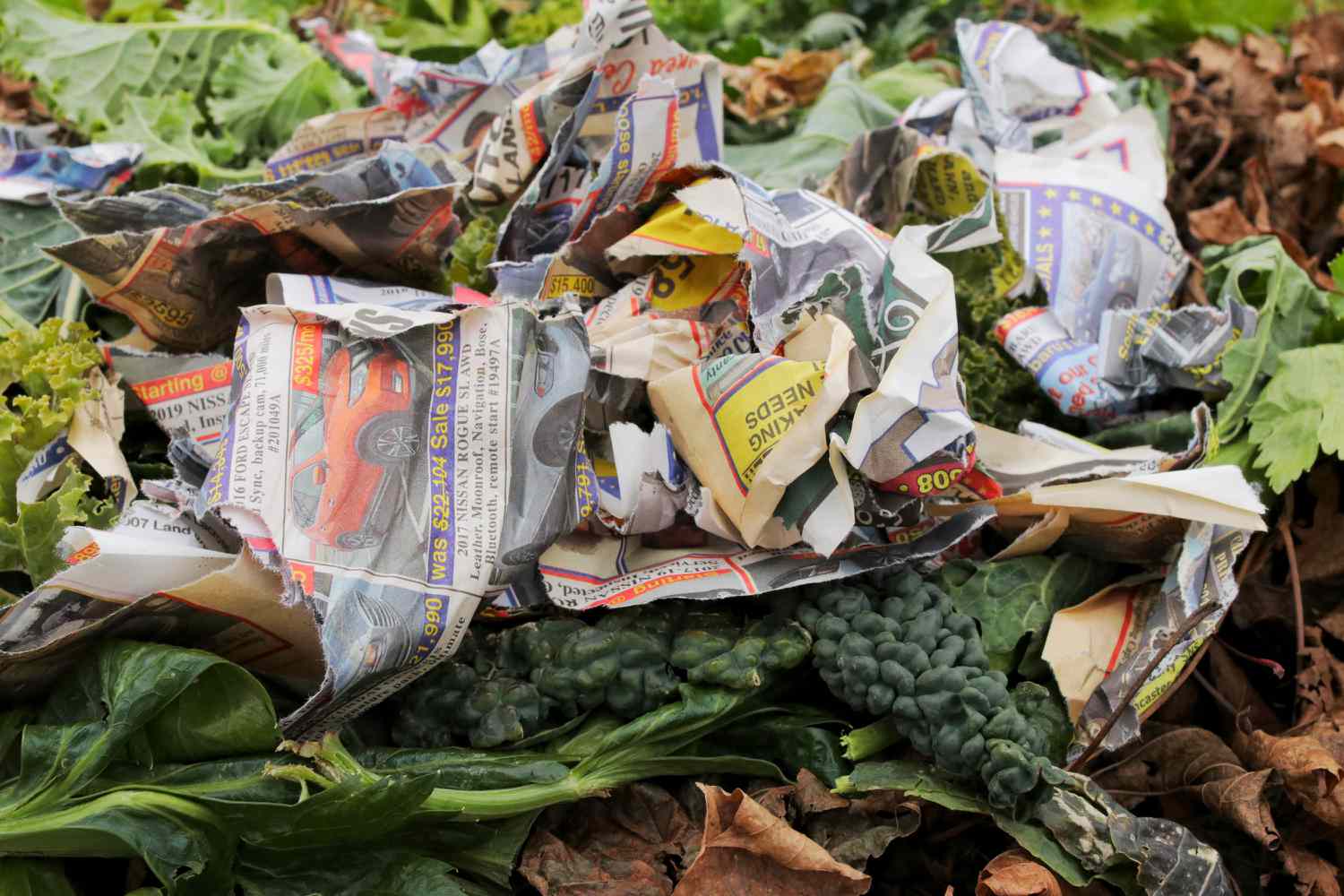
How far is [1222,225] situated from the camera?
5.12 ft

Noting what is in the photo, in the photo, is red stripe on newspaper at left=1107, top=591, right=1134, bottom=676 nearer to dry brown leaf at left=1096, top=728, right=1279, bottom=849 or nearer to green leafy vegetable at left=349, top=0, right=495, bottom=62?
dry brown leaf at left=1096, top=728, right=1279, bottom=849

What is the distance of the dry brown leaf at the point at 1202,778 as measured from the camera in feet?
3.35

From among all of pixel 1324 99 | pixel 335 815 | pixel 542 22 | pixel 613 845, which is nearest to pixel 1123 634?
pixel 613 845

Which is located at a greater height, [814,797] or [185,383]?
[185,383]

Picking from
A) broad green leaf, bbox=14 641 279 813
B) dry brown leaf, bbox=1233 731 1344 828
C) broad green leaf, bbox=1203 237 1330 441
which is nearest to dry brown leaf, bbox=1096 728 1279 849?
dry brown leaf, bbox=1233 731 1344 828

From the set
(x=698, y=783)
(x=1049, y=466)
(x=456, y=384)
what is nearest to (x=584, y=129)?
(x=456, y=384)

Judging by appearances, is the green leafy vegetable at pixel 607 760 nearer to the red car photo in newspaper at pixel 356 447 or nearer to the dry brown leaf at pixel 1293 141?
the red car photo in newspaper at pixel 356 447

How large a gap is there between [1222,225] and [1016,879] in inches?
41.8

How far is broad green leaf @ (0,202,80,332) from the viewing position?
138 centimetres

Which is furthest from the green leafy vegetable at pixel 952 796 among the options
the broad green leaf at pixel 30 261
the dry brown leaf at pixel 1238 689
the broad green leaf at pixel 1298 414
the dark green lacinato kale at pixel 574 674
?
the broad green leaf at pixel 30 261

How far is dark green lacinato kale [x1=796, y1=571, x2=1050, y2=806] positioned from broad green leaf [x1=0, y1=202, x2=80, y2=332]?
1.04 m

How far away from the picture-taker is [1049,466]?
119 centimetres

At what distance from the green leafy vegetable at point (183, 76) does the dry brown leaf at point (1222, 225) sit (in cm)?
134

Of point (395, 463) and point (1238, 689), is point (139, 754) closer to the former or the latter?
point (395, 463)
